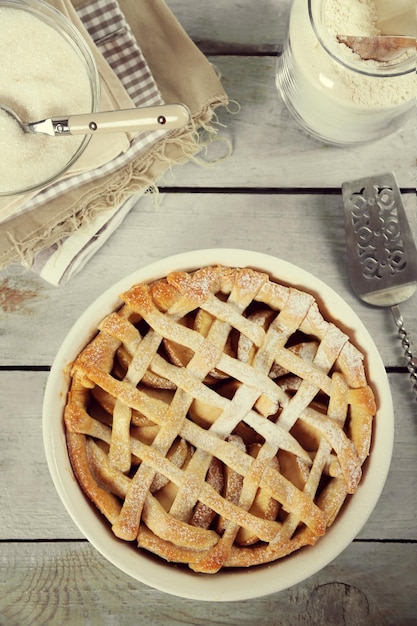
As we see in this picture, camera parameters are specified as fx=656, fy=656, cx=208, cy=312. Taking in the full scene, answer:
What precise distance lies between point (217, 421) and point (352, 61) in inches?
18.8

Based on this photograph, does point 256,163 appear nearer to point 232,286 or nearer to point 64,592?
point 232,286

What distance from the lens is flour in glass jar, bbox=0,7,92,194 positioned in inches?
32.1

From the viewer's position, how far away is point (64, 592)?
1.00 m

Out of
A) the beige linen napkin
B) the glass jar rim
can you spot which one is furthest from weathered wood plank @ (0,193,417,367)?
the glass jar rim

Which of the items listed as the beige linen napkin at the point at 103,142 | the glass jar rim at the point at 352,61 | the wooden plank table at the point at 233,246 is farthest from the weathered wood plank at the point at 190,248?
the glass jar rim at the point at 352,61

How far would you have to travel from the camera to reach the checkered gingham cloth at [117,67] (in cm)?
93

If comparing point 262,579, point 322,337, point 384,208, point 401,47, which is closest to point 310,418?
point 322,337

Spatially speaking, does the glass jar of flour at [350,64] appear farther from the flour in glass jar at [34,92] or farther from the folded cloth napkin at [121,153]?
the flour in glass jar at [34,92]

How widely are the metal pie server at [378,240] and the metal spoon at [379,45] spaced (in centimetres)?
20

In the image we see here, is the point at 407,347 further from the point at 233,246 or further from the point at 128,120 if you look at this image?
the point at 128,120

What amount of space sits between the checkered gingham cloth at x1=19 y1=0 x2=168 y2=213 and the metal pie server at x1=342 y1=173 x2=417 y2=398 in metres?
0.31

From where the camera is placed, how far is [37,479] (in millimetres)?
996

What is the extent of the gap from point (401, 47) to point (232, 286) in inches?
14.2

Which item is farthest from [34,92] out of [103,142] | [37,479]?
[37,479]
